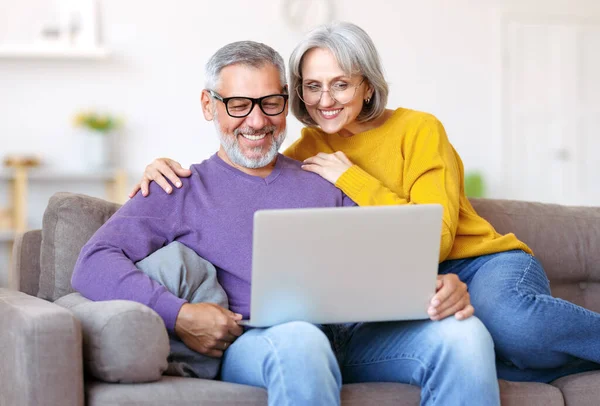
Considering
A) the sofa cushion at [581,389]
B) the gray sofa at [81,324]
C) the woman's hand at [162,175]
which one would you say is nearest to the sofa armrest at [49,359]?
the gray sofa at [81,324]

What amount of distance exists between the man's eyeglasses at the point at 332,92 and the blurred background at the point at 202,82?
10.6 ft

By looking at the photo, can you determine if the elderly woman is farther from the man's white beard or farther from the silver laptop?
the silver laptop

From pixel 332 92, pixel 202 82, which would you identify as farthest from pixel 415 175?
pixel 202 82

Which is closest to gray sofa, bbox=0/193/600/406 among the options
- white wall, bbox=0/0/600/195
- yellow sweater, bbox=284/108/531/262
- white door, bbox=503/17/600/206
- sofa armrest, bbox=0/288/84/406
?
sofa armrest, bbox=0/288/84/406

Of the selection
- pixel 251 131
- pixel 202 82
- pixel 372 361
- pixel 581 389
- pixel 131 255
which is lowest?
pixel 581 389

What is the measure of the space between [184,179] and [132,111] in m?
3.63

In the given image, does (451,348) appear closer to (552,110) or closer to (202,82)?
(202,82)

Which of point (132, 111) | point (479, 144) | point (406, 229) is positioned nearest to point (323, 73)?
point (406, 229)

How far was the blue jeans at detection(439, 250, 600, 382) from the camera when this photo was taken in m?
2.14

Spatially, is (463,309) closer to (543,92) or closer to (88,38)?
(88,38)

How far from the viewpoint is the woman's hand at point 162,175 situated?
2174mm

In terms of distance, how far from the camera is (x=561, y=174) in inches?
262

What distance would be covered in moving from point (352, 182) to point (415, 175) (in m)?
0.18

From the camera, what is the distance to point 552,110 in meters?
6.62
